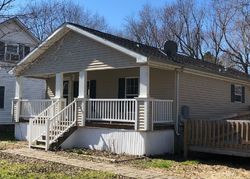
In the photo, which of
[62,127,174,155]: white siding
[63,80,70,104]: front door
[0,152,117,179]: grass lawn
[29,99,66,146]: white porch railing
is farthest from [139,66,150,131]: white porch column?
[63,80,70,104]: front door

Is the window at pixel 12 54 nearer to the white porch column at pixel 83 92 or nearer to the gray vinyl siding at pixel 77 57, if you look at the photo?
the gray vinyl siding at pixel 77 57

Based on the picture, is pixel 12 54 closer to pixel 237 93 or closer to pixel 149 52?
pixel 149 52

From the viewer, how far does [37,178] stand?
1027 cm

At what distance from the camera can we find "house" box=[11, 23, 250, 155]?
1580cm

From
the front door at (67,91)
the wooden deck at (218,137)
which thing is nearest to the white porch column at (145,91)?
the wooden deck at (218,137)

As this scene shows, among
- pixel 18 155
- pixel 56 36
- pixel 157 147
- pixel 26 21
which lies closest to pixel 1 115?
pixel 56 36

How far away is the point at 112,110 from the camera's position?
55.2ft

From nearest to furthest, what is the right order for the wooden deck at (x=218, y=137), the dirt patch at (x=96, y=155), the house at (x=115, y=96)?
the wooden deck at (x=218, y=137)
the dirt patch at (x=96, y=155)
the house at (x=115, y=96)

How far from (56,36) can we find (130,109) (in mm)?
5456

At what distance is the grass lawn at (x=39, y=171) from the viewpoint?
35.0 feet

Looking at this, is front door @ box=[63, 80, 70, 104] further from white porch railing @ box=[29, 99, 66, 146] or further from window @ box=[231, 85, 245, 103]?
window @ box=[231, 85, 245, 103]

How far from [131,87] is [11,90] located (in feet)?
35.4

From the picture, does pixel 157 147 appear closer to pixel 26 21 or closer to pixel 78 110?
pixel 78 110

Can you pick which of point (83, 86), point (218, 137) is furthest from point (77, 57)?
point (218, 137)
